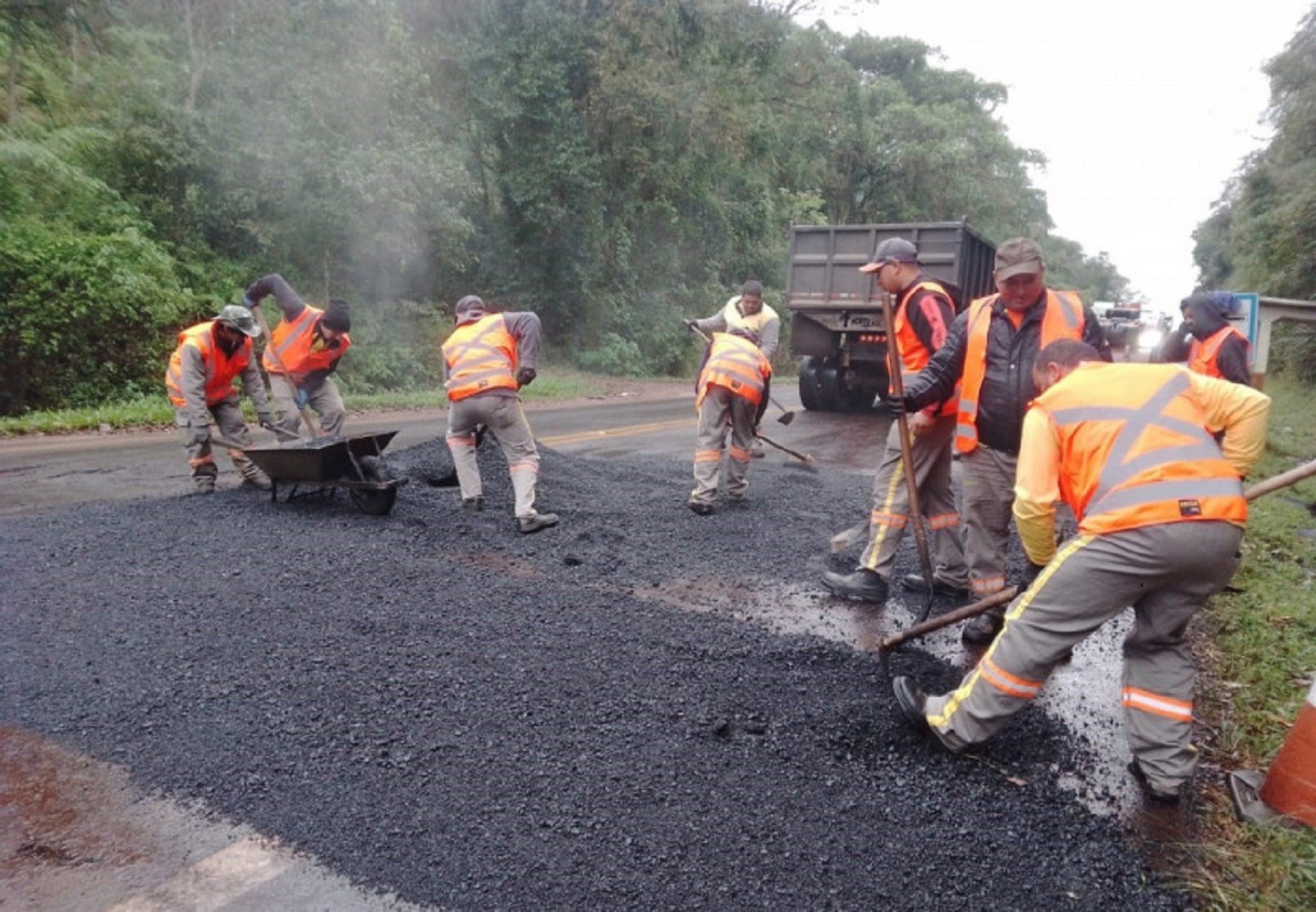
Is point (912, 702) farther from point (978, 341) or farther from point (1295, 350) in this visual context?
point (1295, 350)

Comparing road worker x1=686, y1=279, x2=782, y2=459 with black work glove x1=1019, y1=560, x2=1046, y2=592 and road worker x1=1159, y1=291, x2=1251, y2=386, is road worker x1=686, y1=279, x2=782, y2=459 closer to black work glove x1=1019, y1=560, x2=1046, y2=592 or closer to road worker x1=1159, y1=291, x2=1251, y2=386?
road worker x1=1159, y1=291, x2=1251, y2=386

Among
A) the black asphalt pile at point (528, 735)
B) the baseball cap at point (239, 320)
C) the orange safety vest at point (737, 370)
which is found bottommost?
the black asphalt pile at point (528, 735)

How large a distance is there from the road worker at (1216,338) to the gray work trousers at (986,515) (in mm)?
2344

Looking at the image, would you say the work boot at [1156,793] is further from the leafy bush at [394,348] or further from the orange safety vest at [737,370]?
the leafy bush at [394,348]

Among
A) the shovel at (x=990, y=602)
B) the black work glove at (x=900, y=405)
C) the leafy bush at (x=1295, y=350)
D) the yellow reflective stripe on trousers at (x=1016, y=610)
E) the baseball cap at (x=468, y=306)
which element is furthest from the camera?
the leafy bush at (x=1295, y=350)

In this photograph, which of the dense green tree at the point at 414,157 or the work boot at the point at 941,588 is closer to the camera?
the work boot at the point at 941,588

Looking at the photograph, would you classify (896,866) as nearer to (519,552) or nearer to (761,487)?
(519,552)

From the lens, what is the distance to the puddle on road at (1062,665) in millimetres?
2650

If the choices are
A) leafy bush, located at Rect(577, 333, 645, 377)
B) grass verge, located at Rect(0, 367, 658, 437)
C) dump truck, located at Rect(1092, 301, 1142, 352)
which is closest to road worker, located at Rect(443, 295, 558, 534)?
grass verge, located at Rect(0, 367, 658, 437)

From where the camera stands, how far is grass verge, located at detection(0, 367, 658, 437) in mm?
9516

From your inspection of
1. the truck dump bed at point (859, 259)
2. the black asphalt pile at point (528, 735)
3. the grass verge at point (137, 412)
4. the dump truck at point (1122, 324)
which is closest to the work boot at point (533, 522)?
the black asphalt pile at point (528, 735)

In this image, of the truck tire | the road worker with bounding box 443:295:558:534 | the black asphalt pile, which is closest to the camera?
the black asphalt pile

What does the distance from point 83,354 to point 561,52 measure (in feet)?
36.1

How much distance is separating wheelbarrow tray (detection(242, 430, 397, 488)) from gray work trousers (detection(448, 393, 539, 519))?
45 cm
